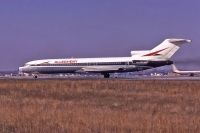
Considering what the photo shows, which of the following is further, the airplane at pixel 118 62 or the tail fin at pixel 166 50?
the tail fin at pixel 166 50

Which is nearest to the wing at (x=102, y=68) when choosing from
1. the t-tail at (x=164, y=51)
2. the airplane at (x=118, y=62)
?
the airplane at (x=118, y=62)

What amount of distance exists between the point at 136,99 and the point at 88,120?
12869 mm

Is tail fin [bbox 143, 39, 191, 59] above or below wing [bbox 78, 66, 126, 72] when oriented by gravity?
above

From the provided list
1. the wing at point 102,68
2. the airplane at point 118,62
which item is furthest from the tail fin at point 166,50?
the wing at point 102,68

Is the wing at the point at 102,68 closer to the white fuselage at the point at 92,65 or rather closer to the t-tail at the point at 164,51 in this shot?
the white fuselage at the point at 92,65

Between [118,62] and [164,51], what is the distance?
30.2ft

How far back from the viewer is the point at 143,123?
64.0 feet

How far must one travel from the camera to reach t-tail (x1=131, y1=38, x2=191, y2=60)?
97.9m

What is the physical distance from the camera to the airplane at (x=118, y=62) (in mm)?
97125

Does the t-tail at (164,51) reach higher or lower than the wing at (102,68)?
higher

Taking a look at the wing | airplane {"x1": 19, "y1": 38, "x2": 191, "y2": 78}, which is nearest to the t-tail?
airplane {"x1": 19, "y1": 38, "x2": 191, "y2": 78}

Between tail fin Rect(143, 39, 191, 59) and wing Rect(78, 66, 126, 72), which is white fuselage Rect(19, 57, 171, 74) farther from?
tail fin Rect(143, 39, 191, 59)

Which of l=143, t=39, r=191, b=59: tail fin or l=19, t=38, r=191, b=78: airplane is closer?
l=19, t=38, r=191, b=78: airplane

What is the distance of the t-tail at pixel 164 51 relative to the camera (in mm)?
97875
